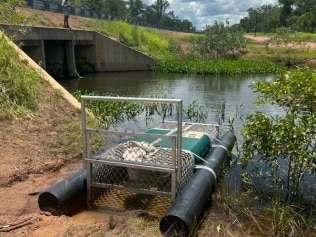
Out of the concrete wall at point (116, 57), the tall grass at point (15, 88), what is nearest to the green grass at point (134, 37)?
the concrete wall at point (116, 57)

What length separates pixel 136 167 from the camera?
474cm

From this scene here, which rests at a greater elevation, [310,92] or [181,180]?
[310,92]

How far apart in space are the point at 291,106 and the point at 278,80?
414mm

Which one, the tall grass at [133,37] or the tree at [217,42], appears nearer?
the tall grass at [133,37]

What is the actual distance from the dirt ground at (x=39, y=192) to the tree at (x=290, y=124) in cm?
119

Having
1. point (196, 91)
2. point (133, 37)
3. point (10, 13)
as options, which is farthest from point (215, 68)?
point (10, 13)

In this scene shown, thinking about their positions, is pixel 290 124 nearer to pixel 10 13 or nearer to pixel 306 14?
pixel 10 13

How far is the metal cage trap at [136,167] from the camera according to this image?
4.57m

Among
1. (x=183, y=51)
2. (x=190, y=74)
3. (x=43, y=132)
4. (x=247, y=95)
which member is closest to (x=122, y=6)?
(x=183, y=51)

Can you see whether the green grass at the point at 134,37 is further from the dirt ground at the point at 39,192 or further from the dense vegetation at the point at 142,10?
the dense vegetation at the point at 142,10

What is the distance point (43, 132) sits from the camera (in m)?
7.84

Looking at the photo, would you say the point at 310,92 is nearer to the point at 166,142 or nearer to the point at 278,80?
the point at 278,80

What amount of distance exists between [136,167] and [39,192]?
178 cm

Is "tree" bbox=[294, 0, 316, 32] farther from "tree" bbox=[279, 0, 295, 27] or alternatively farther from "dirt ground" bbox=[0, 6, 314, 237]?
"dirt ground" bbox=[0, 6, 314, 237]
